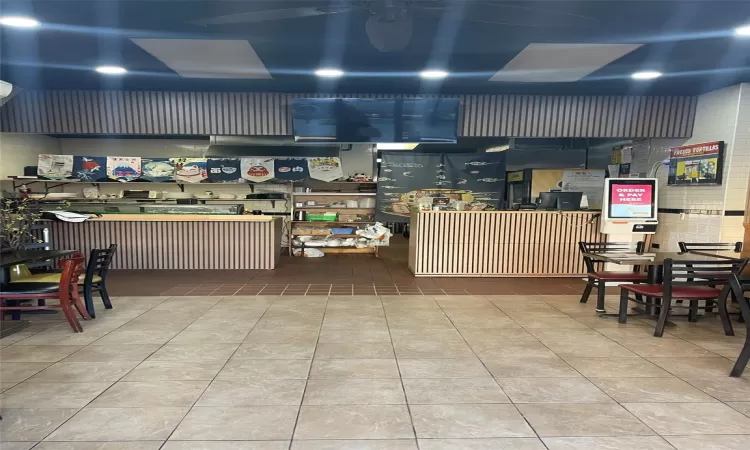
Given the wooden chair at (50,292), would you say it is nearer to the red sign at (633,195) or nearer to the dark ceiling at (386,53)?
the dark ceiling at (386,53)

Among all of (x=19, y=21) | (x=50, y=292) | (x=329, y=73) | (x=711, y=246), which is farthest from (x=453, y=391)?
(x=19, y=21)

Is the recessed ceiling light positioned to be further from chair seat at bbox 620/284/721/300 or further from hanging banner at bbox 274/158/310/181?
hanging banner at bbox 274/158/310/181

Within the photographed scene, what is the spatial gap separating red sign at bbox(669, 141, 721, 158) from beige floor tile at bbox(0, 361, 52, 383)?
25.7 ft

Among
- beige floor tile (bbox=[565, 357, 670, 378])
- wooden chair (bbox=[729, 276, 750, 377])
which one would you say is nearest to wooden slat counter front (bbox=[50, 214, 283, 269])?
beige floor tile (bbox=[565, 357, 670, 378])

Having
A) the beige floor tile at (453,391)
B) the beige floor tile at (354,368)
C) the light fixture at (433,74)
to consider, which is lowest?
the beige floor tile at (354,368)

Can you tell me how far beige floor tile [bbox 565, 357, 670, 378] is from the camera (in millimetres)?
2891

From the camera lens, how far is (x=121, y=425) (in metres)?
2.20

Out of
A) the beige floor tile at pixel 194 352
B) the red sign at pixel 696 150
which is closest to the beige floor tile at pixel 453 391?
the beige floor tile at pixel 194 352

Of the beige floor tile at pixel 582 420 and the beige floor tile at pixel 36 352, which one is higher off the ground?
the beige floor tile at pixel 582 420

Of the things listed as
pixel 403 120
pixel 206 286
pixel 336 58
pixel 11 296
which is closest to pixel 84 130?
pixel 206 286

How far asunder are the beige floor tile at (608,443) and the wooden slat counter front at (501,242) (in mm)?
4365

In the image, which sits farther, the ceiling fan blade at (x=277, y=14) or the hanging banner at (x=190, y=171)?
the hanging banner at (x=190, y=171)

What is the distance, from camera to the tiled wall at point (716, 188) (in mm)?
5273

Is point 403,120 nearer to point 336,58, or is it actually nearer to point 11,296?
point 336,58
